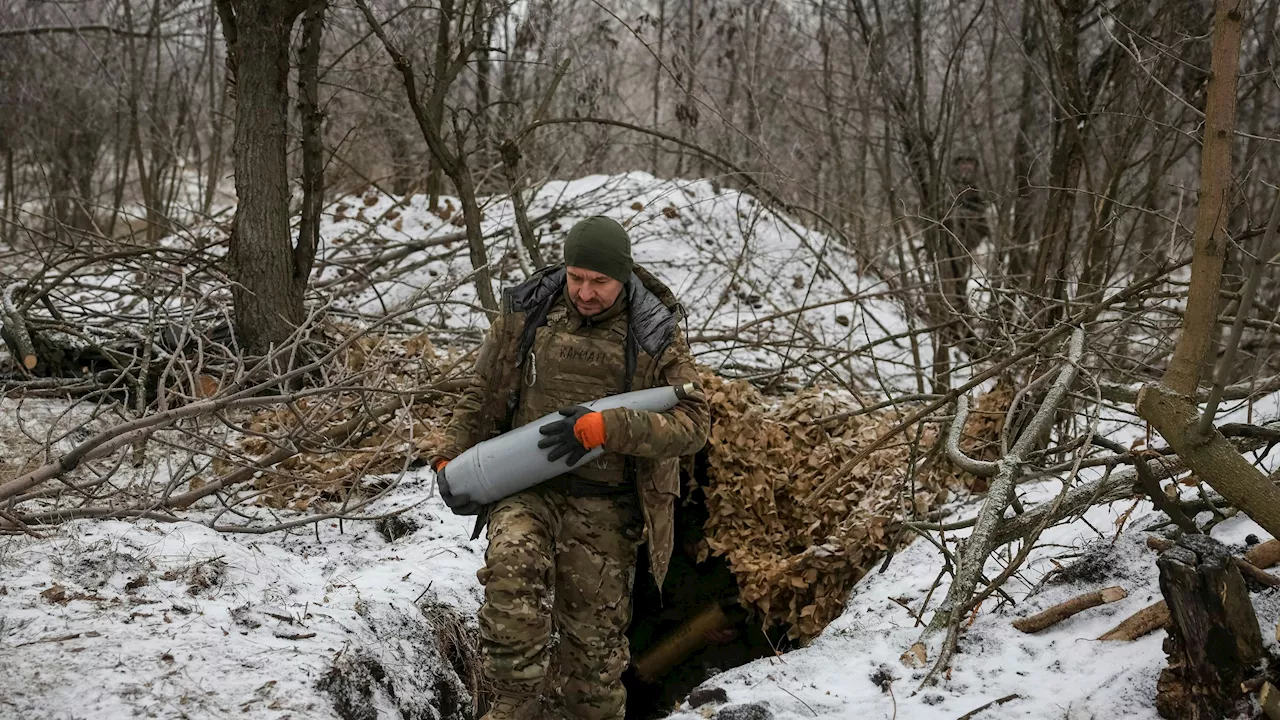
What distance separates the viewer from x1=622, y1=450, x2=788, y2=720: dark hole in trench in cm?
547

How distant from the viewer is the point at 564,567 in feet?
11.9

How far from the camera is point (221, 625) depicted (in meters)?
3.29

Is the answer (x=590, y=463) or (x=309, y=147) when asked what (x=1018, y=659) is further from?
(x=309, y=147)

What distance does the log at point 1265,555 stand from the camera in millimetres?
3305

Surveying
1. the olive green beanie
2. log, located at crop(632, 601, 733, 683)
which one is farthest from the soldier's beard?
log, located at crop(632, 601, 733, 683)

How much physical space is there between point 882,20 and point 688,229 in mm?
3311

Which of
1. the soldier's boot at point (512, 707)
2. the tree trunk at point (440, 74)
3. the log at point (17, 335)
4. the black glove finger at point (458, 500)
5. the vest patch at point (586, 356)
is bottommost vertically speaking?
the soldier's boot at point (512, 707)

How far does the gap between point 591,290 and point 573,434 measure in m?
0.52

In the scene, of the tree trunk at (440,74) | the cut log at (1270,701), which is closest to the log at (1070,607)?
the cut log at (1270,701)

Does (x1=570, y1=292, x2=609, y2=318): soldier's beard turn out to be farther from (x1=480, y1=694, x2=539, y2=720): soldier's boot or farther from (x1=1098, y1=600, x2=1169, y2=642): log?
(x1=1098, y1=600, x2=1169, y2=642): log

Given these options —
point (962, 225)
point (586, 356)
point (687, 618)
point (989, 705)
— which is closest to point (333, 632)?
point (586, 356)

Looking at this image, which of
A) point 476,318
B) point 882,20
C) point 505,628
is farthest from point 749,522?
point 882,20

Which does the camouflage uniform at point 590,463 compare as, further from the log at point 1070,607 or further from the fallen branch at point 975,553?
the log at point 1070,607

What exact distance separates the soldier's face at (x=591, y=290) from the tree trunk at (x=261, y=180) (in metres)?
2.94
